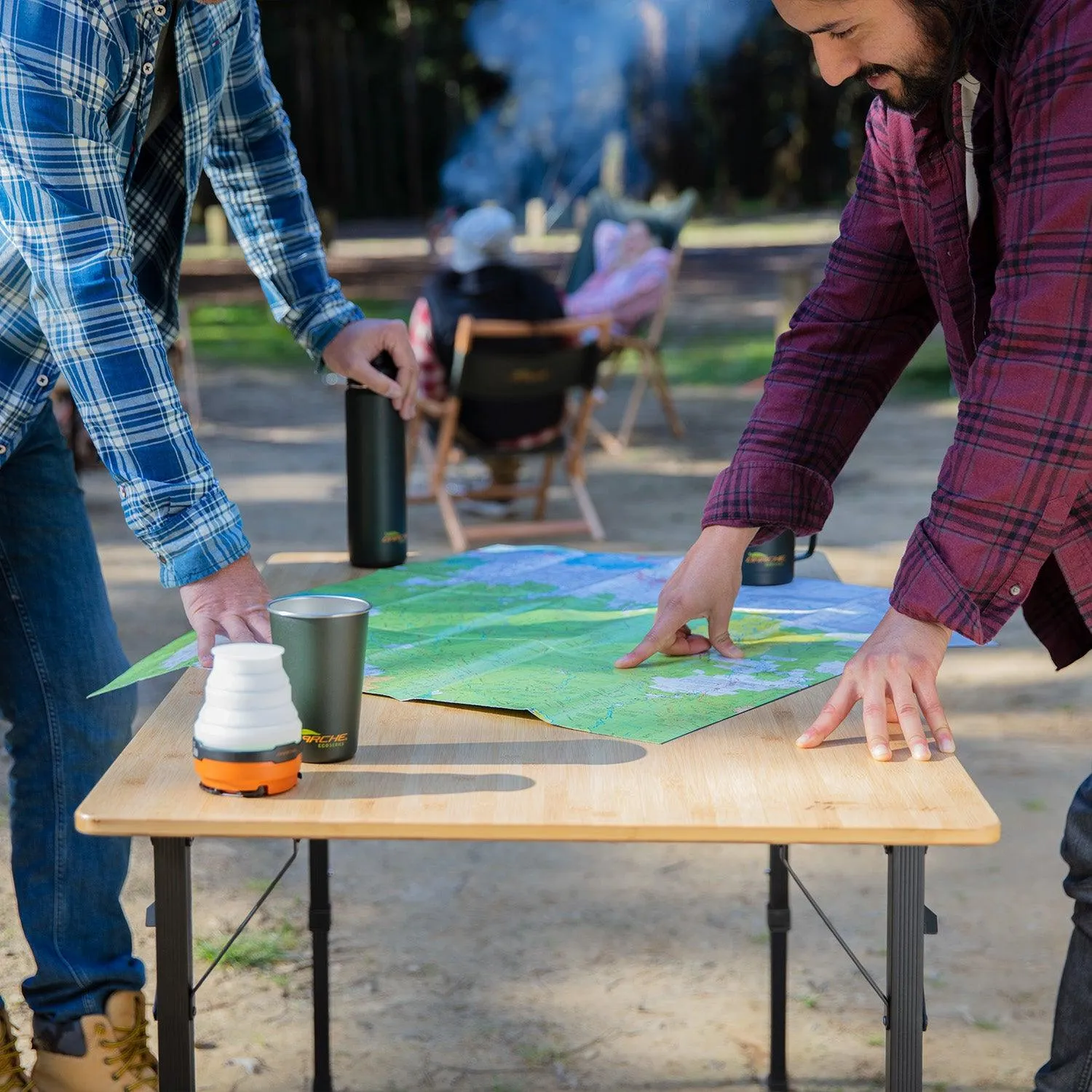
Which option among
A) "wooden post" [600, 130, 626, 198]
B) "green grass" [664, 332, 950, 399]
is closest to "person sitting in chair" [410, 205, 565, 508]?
"green grass" [664, 332, 950, 399]

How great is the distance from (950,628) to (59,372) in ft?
3.68

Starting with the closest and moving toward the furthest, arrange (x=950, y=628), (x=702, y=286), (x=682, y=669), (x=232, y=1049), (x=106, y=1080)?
(x=950, y=628) → (x=682, y=669) → (x=106, y=1080) → (x=232, y=1049) → (x=702, y=286)

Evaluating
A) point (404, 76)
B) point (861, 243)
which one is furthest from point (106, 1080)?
point (404, 76)

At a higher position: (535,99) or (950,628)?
(535,99)

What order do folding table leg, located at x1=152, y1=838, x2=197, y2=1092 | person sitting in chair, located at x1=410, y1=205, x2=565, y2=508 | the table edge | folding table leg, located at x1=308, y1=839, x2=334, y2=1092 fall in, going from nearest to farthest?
the table edge < folding table leg, located at x1=152, y1=838, x2=197, y2=1092 < folding table leg, located at x1=308, y1=839, x2=334, y2=1092 < person sitting in chair, located at x1=410, y1=205, x2=565, y2=508

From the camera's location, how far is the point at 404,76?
1261 inches

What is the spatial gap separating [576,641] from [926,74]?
752 mm

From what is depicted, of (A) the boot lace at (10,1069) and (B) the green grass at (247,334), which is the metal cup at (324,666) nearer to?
(A) the boot lace at (10,1069)

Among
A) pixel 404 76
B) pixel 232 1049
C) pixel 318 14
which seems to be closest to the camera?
pixel 232 1049

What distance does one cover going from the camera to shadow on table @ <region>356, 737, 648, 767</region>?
54.8 inches

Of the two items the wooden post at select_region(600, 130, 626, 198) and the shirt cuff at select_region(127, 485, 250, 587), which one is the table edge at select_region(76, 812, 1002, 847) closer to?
the shirt cuff at select_region(127, 485, 250, 587)

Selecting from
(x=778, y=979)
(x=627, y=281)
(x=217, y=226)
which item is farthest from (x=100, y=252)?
(x=217, y=226)

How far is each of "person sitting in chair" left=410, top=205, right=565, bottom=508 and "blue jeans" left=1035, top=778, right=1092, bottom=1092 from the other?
4.52 m

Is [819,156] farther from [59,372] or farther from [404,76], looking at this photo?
[59,372]
